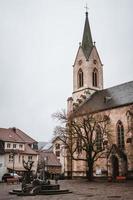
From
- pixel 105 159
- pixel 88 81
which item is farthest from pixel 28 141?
pixel 105 159

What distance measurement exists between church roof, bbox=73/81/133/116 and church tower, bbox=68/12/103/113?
8.68 ft

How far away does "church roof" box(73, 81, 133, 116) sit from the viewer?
6009 cm

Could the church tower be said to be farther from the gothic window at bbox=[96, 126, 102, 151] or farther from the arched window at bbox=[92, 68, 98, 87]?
the gothic window at bbox=[96, 126, 102, 151]

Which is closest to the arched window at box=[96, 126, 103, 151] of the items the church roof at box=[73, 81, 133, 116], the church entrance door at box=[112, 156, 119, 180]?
the church entrance door at box=[112, 156, 119, 180]

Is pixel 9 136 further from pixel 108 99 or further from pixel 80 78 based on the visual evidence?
pixel 108 99

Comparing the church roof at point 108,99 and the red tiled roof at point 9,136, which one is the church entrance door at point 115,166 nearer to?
the church roof at point 108,99

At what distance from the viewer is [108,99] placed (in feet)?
212

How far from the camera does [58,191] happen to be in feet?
97.1

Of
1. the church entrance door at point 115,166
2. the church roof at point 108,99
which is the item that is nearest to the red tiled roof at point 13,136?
the church roof at point 108,99

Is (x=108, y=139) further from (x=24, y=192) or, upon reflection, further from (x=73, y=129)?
(x=24, y=192)

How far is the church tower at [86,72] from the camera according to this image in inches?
2931

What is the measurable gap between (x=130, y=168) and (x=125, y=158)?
189 cm

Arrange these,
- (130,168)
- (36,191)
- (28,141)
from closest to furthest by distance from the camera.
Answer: (36,191), (130,168), (28,141)

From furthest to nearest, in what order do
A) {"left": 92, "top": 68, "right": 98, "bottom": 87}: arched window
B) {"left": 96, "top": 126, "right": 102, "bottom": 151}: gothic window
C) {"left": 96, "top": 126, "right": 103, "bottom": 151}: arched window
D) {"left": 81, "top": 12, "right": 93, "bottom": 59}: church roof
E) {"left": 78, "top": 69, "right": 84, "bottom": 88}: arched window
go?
{"left": 81, "top": 12, "right": 93, "bottom": 59}: church roof < {"left": 78, "top": 69, "right": 84, "bottom": 88}: arched window < {"left": 92, "top": 68, "right": 98, "bottom": 87}: arched window < {"left": 96, "top": 126, "right": 102, "bottom": 151}: gothic window < {"left": 96, "top": 126, "right": 103, "bottom": 151}: arched window
